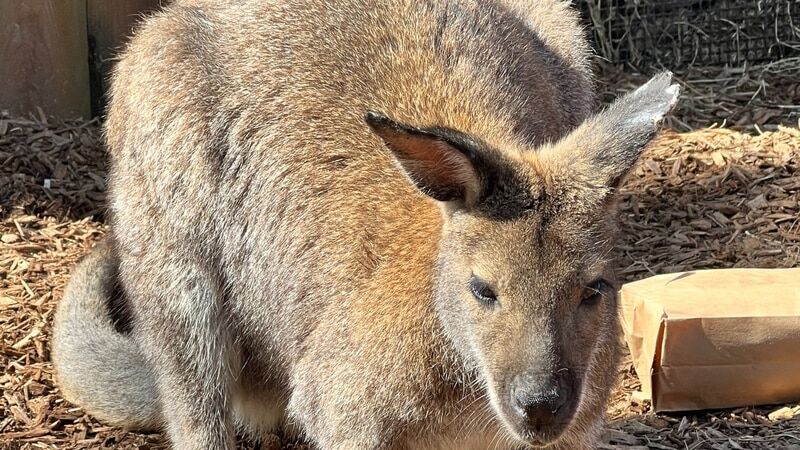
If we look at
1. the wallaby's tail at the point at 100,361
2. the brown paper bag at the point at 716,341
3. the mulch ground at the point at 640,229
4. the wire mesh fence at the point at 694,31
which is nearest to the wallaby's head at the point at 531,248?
the brown paper bag at the point at 716,341

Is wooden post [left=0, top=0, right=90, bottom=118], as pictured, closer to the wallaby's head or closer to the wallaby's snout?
the wallaby's head

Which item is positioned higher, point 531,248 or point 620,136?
point 620,136

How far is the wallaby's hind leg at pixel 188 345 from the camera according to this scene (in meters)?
4.43

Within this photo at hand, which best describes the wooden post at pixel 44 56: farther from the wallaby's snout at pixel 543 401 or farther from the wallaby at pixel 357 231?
the wallaby's snout at pixel 543 401

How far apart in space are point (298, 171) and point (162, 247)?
1.86 feet

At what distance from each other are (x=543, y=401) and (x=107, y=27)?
4.26m

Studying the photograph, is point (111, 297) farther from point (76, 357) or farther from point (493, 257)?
point (493, 257)

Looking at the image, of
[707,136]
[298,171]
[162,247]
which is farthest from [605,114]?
[707,136]

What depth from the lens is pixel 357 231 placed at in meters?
4.13

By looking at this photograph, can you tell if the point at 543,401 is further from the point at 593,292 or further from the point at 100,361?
the point at 100,361

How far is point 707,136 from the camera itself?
6.87m

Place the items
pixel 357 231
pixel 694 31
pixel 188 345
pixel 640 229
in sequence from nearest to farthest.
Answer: pixel 357 231, pixel 188 345, pixel 640 229, pixel 694 31

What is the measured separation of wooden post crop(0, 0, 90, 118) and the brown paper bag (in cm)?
332

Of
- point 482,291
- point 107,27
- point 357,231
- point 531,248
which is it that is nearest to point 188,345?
point 357,231
